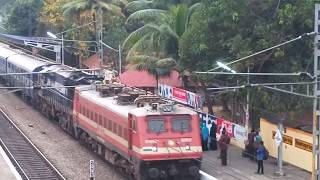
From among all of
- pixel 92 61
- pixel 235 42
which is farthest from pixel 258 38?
pixel 92 61

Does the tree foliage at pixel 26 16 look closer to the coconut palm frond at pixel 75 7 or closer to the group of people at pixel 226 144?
the coconut palm frond at pixel 75 7

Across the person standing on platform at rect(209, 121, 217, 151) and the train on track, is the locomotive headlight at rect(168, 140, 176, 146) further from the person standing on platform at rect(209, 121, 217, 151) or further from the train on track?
the person standing on platform at rect(209, 121, 217, 151)

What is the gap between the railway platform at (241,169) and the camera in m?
24.3

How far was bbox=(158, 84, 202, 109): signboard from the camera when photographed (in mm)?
31938

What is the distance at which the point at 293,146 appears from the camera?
2625cm

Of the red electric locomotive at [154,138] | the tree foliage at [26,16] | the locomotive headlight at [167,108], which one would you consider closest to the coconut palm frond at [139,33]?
the red electric locomotive at [154,138]

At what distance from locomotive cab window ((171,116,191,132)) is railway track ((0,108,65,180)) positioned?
5.16m

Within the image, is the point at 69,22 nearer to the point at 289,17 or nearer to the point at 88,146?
the point at 88,146

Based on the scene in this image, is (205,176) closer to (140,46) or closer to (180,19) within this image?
(180,19)

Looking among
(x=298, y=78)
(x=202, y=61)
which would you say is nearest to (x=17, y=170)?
(x=202, y=61)

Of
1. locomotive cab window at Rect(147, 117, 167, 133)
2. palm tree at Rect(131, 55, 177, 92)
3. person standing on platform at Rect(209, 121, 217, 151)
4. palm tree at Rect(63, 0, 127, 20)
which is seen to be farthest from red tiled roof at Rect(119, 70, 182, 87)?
locomotive cab window at Rect(147, 117, 167, 133)

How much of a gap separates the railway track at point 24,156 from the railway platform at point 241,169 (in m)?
5.96

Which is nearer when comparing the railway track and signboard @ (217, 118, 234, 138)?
the railway track

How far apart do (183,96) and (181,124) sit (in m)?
10.7
